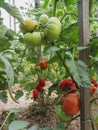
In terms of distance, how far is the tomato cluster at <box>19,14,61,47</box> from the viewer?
790mm

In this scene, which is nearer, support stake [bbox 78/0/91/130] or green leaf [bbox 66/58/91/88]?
green leaf [bbox 66/58/91/88]

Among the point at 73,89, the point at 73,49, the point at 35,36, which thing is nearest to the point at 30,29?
the point at 35,36

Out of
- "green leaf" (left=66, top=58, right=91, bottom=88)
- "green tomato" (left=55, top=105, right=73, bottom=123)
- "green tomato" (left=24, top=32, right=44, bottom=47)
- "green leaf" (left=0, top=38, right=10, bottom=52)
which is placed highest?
"green tomato" (left=24, top=32, right=44, bottom=47)

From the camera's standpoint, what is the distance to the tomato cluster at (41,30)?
79 centimetres

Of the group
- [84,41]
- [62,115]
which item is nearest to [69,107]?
[62,115]

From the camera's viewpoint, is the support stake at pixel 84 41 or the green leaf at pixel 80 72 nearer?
the green leaf at pixel 80 72

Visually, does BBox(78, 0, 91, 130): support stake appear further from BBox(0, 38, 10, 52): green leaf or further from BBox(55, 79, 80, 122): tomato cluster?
BBox(0, 38, 10, 52): green leaf

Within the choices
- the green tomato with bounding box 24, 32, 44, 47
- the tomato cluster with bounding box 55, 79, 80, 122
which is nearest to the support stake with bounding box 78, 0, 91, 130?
the tomato cluster with bounding box 55, 79, 80, 122

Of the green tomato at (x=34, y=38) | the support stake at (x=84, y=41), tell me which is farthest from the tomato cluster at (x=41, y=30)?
the support stake at (x=84, y=41)

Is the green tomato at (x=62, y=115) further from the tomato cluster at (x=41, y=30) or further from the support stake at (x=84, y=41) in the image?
the tomato cluster at (x=41, y=30)

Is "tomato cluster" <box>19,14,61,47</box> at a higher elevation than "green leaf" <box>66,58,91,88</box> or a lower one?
higher

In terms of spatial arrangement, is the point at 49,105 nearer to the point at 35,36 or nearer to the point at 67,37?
the point at 67,37

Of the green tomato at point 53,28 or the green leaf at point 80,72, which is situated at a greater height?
the green tomato at point 53,28

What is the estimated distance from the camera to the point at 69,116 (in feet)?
2.86
